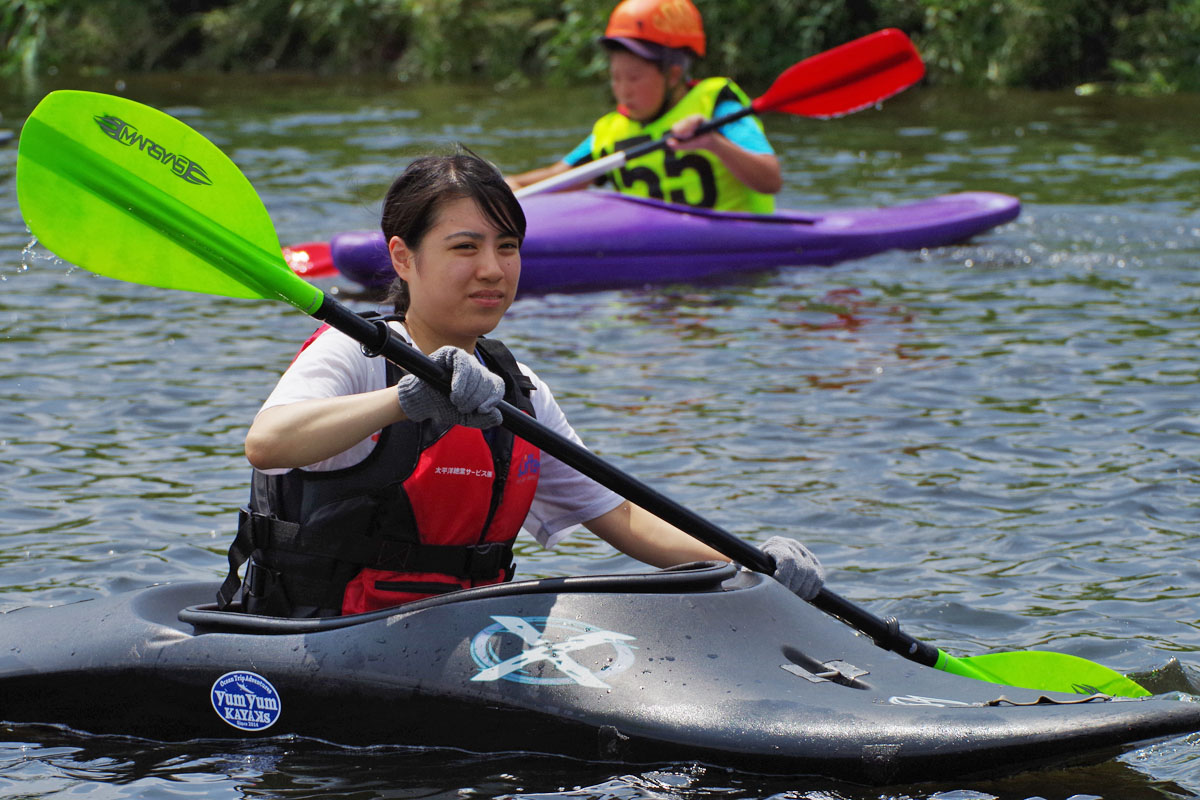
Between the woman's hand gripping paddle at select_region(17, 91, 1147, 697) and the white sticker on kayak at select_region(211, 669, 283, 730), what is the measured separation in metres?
0.60

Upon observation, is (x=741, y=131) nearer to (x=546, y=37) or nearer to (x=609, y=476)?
(x=609, y=476)

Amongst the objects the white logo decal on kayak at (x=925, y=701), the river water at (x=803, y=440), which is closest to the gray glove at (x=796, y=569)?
the white logo decal on kayak at (x=925, y=701)

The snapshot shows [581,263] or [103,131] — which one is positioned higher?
[103,131]

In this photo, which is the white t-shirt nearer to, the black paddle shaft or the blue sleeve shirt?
the black paddle shaft

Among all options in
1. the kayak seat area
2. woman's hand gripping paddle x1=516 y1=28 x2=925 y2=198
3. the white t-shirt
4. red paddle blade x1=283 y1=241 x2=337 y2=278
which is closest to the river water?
the kayak seat area

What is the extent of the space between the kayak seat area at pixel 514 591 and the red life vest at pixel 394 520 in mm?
56

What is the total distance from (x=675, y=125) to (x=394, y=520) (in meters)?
4.43

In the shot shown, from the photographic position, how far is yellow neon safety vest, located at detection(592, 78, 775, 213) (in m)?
6.91

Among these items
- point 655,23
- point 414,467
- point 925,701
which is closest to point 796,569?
point 925,701

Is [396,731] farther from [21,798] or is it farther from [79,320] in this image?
[79,320]

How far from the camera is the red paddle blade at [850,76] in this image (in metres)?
7.42

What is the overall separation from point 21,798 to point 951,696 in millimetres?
1494

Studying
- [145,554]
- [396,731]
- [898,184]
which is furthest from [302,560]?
[898,184]

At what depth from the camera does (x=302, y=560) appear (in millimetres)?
2646
